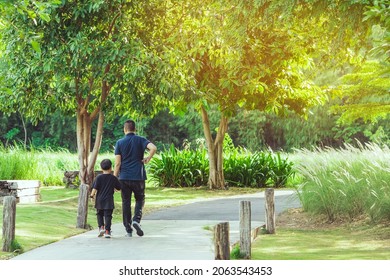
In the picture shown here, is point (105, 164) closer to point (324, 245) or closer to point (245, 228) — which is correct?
point (245, 228)

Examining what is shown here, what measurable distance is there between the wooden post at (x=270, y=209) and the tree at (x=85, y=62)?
14.8ft

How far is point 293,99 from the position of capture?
87.3ft

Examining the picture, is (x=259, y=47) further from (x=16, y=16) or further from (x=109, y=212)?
(x=109, y=212)

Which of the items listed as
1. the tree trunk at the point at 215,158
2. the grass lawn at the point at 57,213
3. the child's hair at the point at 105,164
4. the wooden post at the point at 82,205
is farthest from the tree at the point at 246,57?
the child's hair at the point at 105,164

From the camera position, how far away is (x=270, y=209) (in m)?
14.6

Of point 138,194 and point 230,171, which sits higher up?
point 230,171

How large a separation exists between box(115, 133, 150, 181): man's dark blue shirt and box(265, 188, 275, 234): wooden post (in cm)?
278

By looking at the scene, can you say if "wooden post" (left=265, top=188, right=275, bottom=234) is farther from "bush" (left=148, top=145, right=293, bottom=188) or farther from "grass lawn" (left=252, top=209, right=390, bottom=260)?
"bush" (left=148, top=145, right=293, bottom=188)

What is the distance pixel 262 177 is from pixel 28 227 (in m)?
16.0

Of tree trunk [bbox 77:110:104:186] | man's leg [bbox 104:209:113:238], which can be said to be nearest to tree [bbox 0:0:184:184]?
tree trunk [bbox 77:110:104:186]

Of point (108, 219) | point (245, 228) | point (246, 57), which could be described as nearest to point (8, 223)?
point (108, 219)

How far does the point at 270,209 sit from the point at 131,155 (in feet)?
10.9

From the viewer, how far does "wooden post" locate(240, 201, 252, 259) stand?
36.1 feet

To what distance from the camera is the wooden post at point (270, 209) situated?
47.2ft
